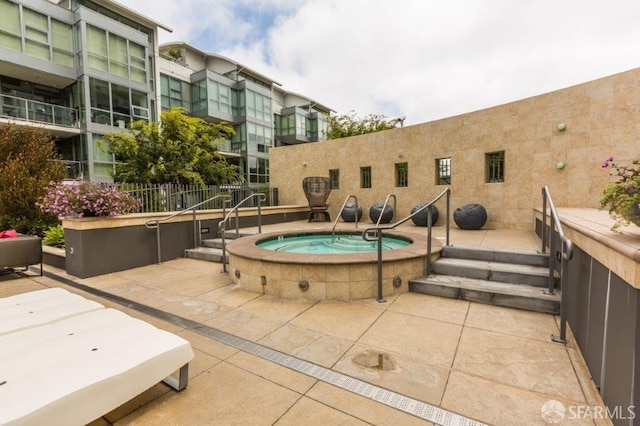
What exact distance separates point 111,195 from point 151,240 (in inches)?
46.8

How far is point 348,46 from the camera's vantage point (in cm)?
1352

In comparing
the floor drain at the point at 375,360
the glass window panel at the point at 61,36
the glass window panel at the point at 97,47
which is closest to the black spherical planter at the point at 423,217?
the floor drain at the point at 375,360

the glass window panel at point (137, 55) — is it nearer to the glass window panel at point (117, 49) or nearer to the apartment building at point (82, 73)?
the apartment building at point (82, 73)

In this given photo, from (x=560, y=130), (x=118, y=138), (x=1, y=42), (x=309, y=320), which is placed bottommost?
(x=309, y=320)

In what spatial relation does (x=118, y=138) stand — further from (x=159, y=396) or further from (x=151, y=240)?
(x=159, y=396)

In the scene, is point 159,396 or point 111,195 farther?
point 111,195

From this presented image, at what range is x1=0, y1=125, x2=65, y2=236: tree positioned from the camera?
7102 millimetres

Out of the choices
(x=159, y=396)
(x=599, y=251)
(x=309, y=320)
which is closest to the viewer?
(x=599, y=251)

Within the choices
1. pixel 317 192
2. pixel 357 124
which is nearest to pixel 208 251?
pixel 317 192

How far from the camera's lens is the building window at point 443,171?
28.2ft

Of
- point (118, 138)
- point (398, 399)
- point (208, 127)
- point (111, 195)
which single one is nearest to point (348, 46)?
point (208, 127)

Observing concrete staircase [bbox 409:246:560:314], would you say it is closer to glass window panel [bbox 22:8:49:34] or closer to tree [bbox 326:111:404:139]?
glass window panel [bbox 22:8:49:34]

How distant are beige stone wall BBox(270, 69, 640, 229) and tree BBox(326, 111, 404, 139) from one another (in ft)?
A: 42.3

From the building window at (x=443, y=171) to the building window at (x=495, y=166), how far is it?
3.34 feet
